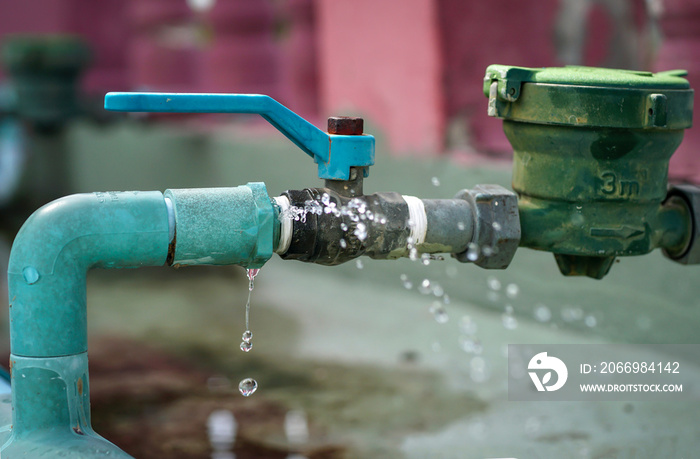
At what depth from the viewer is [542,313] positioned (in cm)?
261

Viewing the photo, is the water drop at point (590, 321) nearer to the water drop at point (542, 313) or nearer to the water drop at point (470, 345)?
the water drop at point (542, 313)

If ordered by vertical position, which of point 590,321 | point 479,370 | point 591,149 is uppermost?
point 591,149

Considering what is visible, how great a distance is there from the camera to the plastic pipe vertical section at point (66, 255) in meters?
1.08

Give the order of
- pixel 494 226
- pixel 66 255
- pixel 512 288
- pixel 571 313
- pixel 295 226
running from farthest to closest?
pixel 512 288 → pixel 571 313 → pixel 494 226 → pixel 295 226 → pixel 66 255

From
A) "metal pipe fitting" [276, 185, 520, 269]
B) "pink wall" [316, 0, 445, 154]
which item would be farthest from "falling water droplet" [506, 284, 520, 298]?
"metal pipe fitting" [276, 185, 520, 269]

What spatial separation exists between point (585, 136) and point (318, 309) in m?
1.97

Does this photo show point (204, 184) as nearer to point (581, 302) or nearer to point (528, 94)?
point (581, 302)

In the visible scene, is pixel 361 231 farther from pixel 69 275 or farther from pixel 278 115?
pixel 69 275

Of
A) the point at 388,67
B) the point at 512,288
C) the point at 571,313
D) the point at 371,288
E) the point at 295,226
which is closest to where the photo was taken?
the point at 295,226

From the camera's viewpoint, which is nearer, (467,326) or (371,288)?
(467,326)

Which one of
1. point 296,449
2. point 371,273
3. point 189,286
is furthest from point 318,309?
point 296,449

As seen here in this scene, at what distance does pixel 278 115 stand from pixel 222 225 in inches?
7.4

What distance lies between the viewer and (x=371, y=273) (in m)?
3.31

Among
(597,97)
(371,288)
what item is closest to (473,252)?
(597,97)
